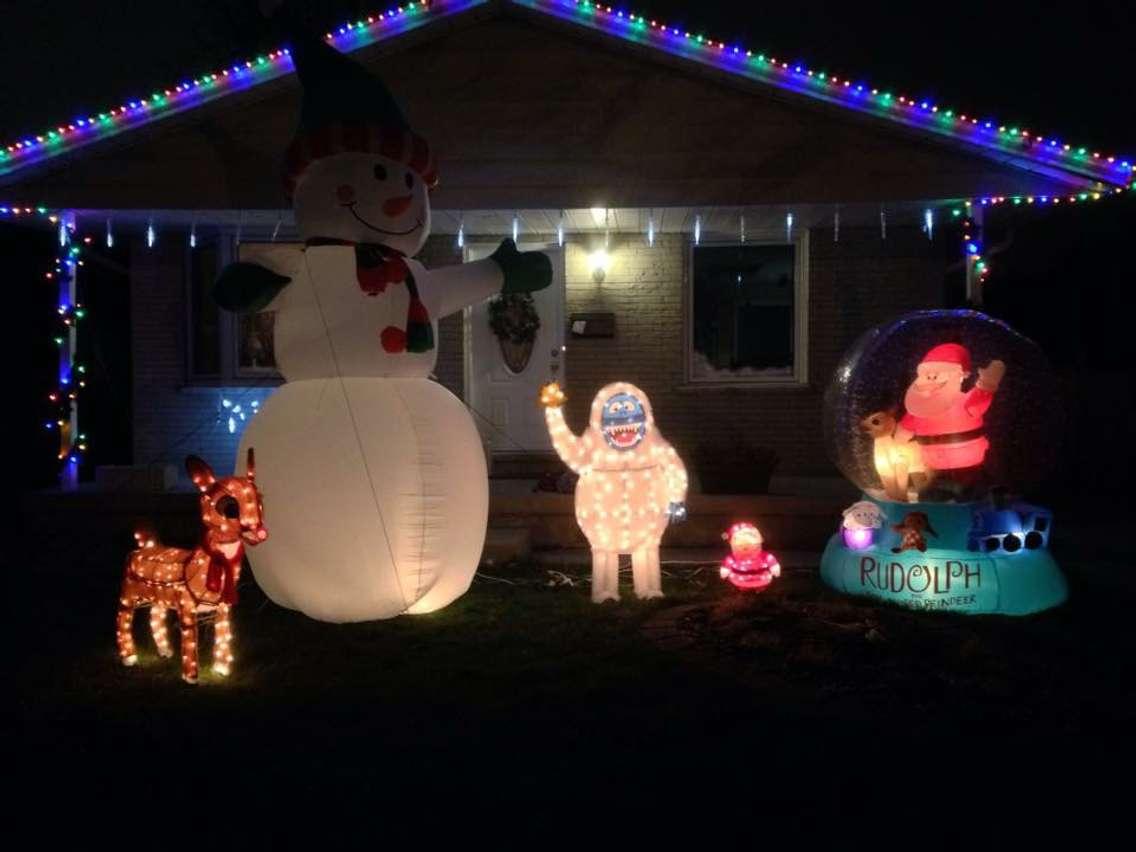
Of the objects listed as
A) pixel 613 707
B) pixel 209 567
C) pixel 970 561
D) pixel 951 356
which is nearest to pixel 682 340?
pixel 951 356

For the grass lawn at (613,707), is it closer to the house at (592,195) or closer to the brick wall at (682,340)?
the house at (592,195)

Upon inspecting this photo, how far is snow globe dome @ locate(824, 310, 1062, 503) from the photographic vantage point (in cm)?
608

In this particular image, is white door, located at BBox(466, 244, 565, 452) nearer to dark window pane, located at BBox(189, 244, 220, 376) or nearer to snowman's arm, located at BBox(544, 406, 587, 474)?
dark window pane, located at BBox(189, 244, 220, 376)

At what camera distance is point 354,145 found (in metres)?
5.57

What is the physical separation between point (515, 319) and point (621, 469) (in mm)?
4671

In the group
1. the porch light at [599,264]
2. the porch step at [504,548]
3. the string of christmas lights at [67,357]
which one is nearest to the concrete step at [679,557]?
the porch step at [504,548]

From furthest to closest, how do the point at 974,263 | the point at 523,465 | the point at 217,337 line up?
1. the point at 217,337
2. the point at 523,465
3. the point at 974,263

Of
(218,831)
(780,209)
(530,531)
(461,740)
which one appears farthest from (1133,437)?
(218,831)

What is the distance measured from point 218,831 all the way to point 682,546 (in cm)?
554

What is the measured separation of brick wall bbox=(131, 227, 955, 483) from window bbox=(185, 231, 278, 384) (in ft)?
0.48

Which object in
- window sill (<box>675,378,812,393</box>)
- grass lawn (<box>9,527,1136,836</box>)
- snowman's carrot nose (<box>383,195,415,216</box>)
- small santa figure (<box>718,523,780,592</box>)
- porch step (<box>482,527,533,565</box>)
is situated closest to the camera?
grass lawn (<box>9,527,1136,836</box>)

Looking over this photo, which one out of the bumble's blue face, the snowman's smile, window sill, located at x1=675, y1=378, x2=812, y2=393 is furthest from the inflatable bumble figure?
window sill, located at x1=675, y1=378, x2=812, y2=393

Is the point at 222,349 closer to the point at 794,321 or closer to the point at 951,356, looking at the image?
the point at 794,321

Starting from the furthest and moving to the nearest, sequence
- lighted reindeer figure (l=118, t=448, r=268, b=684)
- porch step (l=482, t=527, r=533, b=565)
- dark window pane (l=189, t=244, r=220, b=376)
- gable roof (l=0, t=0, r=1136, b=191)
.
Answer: dark window pane (l=189, t=244, r=220, b=376), gable roof (l=0, t=0, r=1136, b=191), porch step (l=482, t=527, r=533, b=565), lighted reindeer figure (l=118, t=448, r=268, b=684)
